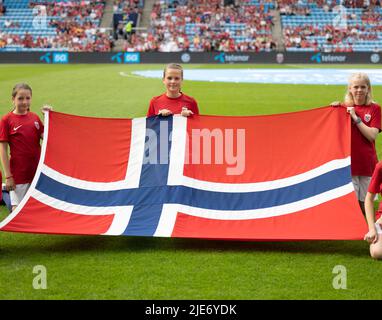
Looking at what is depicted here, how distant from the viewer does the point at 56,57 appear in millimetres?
38219

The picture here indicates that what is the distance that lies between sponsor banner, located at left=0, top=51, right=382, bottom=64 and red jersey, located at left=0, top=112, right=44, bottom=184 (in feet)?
104

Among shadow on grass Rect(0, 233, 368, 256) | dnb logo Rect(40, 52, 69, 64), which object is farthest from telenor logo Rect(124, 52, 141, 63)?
shadow on grass Rect(0, 233, 368, 256)

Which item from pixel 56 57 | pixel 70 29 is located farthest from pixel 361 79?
pixel 70 29

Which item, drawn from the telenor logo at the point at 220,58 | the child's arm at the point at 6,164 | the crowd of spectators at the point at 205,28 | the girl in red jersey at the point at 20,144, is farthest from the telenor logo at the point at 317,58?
the child's arm at the point at 6,164

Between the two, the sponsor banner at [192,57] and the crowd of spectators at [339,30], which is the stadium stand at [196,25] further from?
the sponsor banner at [192,57]

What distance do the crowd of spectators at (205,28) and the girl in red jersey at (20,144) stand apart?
33763mm

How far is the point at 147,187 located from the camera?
5.45 m

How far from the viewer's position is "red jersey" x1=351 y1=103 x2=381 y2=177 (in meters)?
5.66

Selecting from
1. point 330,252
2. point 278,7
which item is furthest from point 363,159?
point 278,7

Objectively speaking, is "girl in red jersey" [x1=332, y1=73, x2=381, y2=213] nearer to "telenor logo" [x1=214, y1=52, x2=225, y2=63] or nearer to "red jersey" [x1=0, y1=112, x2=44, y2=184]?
"red jersey" [x1=0, y1=112, x2=44, y2=184]

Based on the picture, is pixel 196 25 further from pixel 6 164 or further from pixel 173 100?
pixel 6 164

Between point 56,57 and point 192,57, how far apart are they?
8918mm

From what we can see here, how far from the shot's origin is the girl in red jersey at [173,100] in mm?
5746
